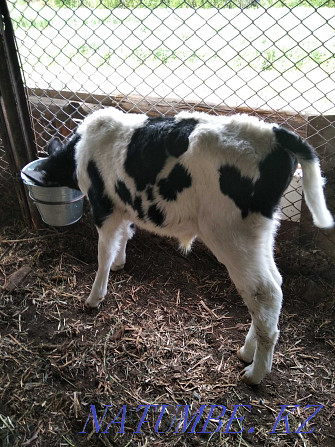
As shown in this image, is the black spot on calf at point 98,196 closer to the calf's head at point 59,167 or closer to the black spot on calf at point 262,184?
the calf's head at point 59,167

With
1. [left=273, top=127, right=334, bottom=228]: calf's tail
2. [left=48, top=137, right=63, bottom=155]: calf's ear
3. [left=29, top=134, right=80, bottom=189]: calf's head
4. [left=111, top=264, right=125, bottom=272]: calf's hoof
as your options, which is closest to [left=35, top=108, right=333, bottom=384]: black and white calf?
[left=273, top=127, right=334, bottom=228]: calf's tail

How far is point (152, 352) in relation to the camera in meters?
2.92

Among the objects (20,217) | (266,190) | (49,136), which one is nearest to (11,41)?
(49,136)

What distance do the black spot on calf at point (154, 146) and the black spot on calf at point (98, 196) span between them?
308 mm

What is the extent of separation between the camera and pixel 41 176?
3221mm

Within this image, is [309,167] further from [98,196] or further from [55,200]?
[55,200]

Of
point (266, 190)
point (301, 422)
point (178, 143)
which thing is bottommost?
point (301, 422)

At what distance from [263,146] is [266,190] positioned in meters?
0.24

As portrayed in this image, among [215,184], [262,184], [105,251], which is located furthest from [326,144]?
[105,251]

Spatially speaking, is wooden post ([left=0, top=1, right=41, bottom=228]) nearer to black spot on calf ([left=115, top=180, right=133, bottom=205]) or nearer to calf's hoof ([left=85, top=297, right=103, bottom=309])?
calf's hoof ([left=85, top=297, right=103, bottom=309])

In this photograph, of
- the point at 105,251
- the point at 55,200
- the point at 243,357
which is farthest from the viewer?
the point at 55,200

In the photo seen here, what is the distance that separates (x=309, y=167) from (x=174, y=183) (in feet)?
2.56

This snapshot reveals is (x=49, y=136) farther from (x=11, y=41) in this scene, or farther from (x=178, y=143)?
(x=178, y=143)

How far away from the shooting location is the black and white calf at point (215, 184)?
2.14 metres
